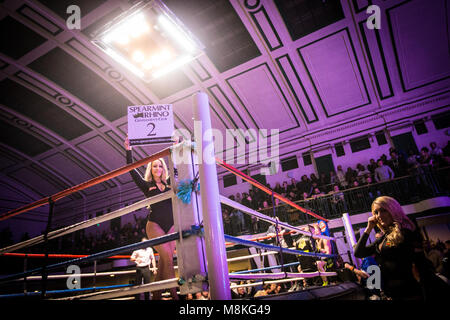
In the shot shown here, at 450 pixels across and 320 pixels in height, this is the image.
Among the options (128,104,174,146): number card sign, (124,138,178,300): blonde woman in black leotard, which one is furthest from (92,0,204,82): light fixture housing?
(124,138,178,300): blonde woman in black leotard

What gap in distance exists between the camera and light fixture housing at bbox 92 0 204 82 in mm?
4862

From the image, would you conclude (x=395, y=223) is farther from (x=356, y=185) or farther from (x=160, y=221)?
(x=356, y=185)

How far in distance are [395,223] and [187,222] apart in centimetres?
159

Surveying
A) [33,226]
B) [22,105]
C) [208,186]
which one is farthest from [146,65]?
[33,226]

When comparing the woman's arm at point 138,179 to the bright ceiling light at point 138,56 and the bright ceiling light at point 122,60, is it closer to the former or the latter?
the bright ceiling light at point 122,60

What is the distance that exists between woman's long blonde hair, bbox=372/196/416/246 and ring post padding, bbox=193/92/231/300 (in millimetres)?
1377

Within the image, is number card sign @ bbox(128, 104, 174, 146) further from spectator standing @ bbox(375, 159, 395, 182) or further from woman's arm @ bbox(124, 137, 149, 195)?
spectator standing @ bbox(375, 159, 395, 182)

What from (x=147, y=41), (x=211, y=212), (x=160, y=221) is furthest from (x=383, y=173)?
(x=211, y=212)

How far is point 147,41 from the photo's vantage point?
5.35 meters

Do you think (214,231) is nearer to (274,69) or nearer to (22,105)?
(274,69)

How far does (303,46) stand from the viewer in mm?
9758

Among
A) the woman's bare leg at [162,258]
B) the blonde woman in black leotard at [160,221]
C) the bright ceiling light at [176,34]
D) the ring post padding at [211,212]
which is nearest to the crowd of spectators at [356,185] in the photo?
the bright ceiling light at [176,34]

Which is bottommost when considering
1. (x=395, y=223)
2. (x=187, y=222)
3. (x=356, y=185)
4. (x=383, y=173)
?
(x=395, y=223)

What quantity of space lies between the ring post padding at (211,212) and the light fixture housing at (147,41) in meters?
3.69
